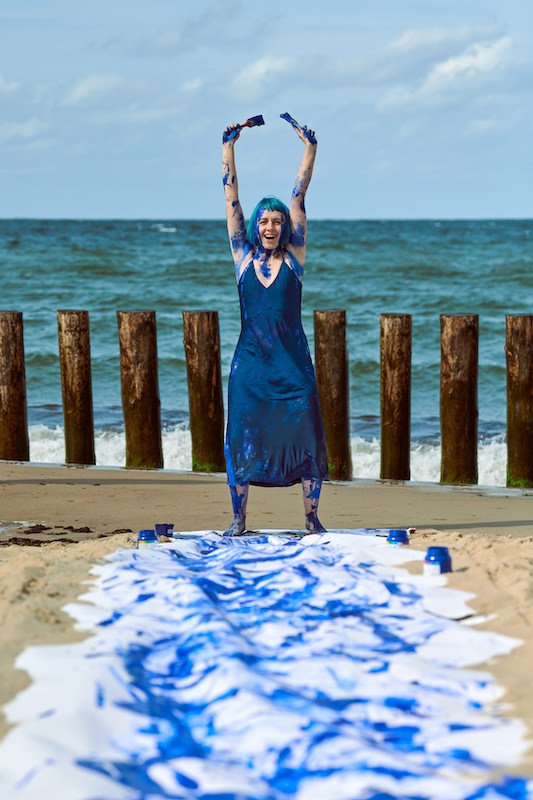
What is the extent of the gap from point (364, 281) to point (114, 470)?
16.2m

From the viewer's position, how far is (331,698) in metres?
2.79

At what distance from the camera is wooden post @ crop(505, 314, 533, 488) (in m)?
6.87

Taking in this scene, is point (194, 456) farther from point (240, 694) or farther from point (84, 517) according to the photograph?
point (240, 694)

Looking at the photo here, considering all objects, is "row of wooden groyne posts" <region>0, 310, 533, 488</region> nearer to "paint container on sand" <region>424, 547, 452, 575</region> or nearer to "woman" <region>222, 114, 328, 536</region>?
"woman" <region>222, 114, 328, 536</region>

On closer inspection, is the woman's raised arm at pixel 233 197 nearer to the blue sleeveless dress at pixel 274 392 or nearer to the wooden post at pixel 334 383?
the blue sleeveless dress at pixel 274 392

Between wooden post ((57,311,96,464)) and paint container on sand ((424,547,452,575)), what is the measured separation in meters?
4.21

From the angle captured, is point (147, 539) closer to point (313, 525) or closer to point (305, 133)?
point (313, 525)

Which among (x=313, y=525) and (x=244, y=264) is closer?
(x=244, y=264)

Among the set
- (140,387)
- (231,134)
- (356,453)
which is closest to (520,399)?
(140,387)

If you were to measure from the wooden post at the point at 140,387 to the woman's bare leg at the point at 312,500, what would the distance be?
2.65 m

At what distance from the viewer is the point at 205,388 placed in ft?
23.6

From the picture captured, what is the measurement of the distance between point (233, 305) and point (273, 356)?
14.1 m

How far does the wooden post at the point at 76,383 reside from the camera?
7.52m

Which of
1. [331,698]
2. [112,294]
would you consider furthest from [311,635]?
[112,294]
